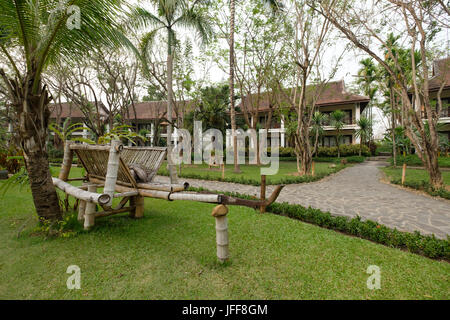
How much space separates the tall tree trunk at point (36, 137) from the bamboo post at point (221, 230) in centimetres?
290

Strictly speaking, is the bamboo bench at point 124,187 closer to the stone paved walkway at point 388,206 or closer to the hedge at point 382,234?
the hedge at point 382,234

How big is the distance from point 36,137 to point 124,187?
151 centimetres

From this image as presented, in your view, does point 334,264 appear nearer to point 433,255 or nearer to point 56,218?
point 433,255

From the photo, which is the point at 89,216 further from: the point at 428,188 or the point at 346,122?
the point at 346,122

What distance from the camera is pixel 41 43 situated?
10.5 ft

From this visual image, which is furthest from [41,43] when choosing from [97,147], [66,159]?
[66,159]

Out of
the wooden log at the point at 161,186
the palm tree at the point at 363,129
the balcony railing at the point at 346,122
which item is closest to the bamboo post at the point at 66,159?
the wooden log at the point at 161,186

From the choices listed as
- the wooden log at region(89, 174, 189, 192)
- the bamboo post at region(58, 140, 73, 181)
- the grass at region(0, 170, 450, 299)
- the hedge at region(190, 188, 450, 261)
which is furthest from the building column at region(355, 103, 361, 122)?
the bamboo post at region(58, 140, 73, 181)

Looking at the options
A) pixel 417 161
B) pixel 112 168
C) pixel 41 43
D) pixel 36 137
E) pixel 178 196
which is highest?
pixel 41 43

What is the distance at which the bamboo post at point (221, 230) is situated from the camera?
262 centimetres

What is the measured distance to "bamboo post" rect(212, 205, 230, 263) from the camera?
2.62 metres

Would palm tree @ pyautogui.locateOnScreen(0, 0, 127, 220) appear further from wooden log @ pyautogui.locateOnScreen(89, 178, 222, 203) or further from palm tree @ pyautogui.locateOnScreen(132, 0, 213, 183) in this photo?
palm tree @ pyautogui.locateOnScreen(132, 0, 213, 183)
